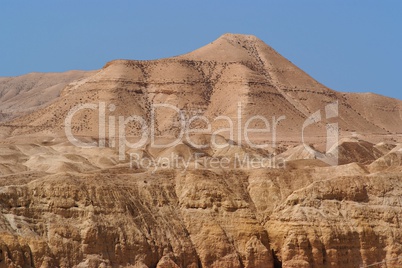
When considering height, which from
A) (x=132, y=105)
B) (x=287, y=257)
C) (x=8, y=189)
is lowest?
(x=287, y=257)

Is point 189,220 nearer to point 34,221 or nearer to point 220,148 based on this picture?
point 34,221

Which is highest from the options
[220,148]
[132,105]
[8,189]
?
[132,105]

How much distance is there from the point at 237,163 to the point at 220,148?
82.4ft

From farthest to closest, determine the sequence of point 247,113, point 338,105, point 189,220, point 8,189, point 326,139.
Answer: point 338,105 < point 247,113 < point 326,139 < point 189,220 < point 8,189

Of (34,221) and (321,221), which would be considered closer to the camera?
(34,221)

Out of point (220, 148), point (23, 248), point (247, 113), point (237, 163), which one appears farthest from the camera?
point (247, 113)

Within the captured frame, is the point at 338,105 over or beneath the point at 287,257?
over

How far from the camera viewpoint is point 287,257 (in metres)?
52.8

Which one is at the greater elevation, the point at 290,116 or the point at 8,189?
the point at 290,116

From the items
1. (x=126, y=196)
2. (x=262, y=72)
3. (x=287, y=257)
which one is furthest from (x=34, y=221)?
(x=262, y=72)

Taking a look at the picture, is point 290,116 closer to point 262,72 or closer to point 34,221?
point 262,72

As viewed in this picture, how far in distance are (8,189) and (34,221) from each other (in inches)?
89.8

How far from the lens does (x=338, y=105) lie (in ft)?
648

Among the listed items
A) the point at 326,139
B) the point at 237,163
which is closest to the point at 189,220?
the point at 237,163
